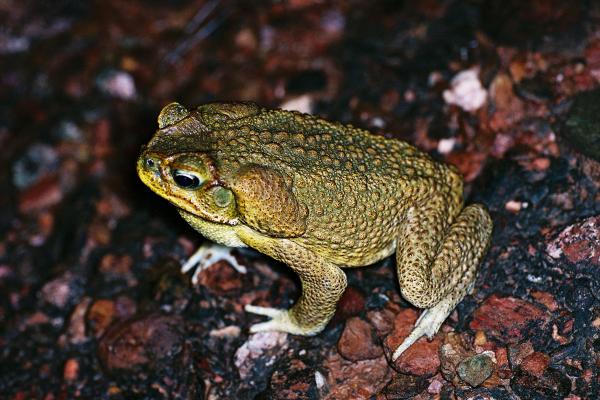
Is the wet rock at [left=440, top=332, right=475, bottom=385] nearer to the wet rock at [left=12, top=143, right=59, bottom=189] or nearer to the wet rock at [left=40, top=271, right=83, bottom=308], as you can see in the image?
the wet rock at [left=40, top=271, right=83, bottom=308]

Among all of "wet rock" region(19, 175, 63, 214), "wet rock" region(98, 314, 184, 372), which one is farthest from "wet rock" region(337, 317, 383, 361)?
"wet rock" region(19, 175, 63, 214)

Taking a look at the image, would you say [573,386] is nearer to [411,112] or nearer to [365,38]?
[411,112]

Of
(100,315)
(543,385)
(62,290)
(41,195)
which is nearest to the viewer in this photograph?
(543,385)

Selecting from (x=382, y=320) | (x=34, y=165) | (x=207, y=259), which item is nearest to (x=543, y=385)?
(x=382, y=320)

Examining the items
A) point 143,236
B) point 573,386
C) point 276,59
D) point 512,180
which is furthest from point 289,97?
point 573,386

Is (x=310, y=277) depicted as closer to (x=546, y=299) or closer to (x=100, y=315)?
(x=546, y=299)

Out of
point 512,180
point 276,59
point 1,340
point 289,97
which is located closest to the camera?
point 512,180
